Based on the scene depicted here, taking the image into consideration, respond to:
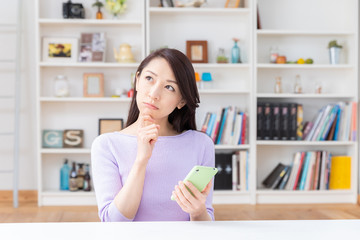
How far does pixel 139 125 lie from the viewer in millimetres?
1319

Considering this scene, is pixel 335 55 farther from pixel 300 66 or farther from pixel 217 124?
pixel 217 124

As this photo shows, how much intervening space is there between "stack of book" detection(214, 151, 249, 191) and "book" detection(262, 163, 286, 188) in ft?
0.77

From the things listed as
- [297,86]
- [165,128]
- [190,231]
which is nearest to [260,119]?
[297,86]

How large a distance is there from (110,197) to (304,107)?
312cm

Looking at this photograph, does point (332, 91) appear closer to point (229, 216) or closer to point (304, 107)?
point (304, 107)

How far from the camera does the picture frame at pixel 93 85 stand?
12.6 feet

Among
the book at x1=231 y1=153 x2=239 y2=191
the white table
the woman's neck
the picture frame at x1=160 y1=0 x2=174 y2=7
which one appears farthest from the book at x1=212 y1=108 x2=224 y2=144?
the white table

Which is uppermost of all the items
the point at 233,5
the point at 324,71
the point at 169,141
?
the point at 233,5

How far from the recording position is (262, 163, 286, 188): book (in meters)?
3.90

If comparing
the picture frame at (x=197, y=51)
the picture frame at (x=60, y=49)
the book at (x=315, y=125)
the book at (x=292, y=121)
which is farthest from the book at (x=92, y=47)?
the book at (x=315, y=125)

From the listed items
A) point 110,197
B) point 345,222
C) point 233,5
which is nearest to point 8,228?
point 110,197

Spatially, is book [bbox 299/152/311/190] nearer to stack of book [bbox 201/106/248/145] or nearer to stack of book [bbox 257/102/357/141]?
stack of book [bbox 257/102/357/141]

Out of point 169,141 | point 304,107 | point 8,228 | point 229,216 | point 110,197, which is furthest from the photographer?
point 304,107

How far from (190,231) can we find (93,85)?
10.1 feet
